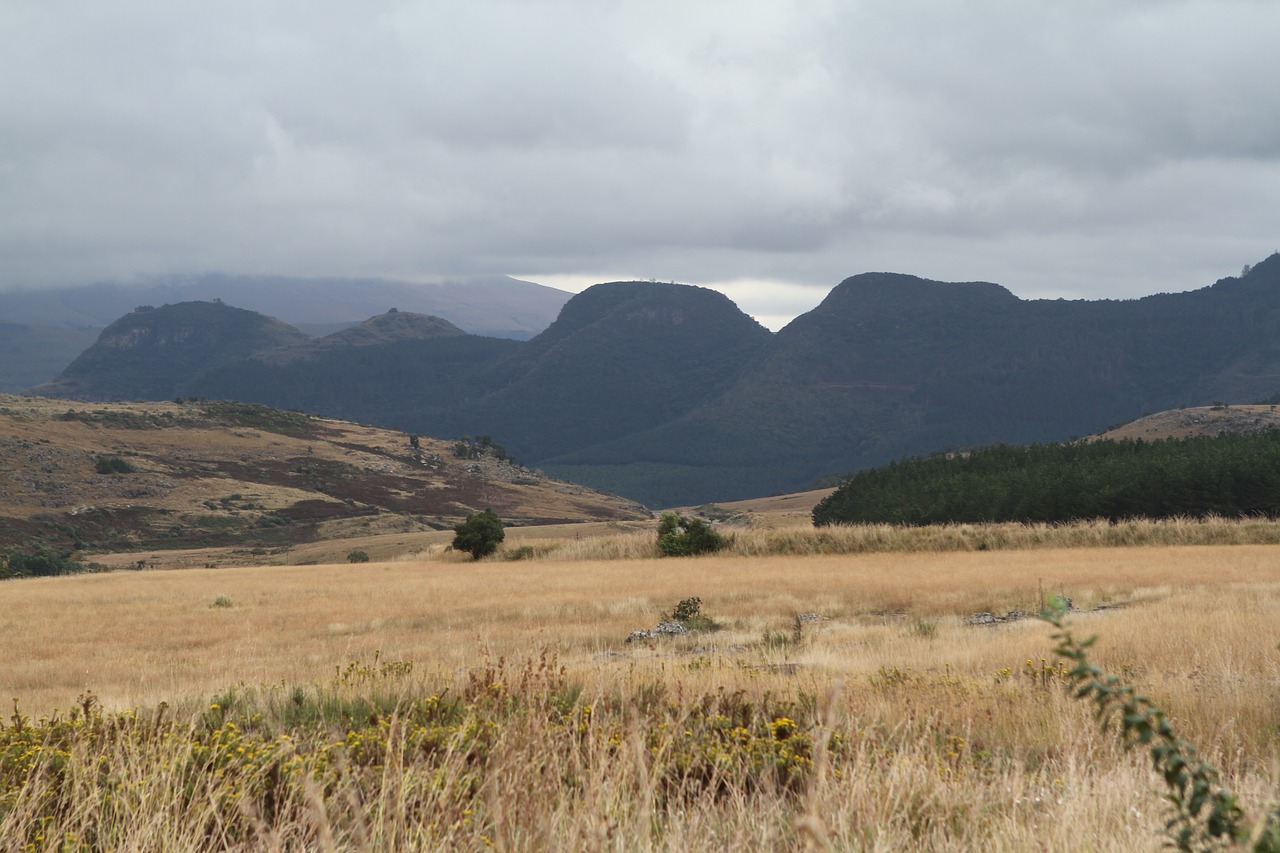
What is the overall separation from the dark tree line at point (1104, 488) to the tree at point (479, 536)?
35589mm

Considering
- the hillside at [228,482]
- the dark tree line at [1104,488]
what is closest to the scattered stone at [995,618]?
the dark tree line at [1104,488]

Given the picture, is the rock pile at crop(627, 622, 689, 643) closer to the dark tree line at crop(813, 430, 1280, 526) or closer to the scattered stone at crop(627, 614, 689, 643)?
the scattered stone at crop(627, 614, 689, 643)

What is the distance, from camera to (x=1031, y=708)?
29.0 ft

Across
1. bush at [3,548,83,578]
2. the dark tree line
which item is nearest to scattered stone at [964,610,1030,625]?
the dark tree line

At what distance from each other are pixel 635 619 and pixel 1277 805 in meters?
19.7

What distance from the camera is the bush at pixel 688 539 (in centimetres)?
4756

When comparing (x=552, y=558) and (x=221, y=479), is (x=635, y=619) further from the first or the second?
(x=221, y=479)

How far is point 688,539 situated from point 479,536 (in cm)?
1178

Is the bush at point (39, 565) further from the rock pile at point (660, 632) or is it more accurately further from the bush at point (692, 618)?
the rock pile at point (660, 632)

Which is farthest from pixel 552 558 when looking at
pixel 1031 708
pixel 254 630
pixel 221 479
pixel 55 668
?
pixel 221 479

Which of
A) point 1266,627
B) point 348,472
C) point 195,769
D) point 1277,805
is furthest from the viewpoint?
point 348,472

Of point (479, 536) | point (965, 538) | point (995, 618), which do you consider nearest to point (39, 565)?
point (479, 536)

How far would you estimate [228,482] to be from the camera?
132m

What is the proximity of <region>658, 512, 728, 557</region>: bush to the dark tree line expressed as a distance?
29877mm
